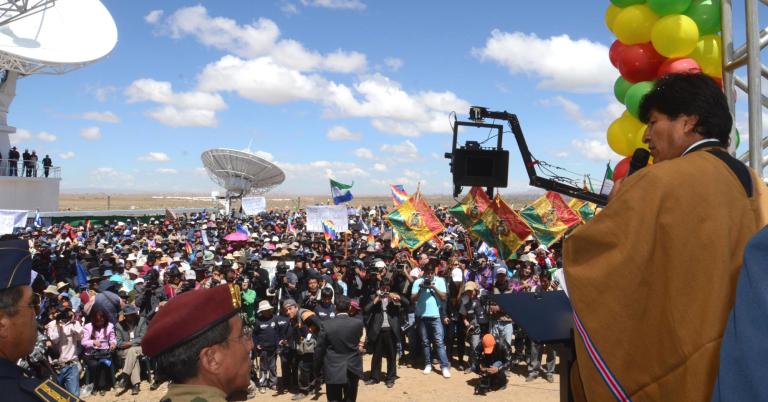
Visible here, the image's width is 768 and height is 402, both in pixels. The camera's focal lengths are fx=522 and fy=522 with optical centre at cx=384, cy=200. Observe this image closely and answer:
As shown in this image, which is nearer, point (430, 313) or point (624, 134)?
point (624, 134)

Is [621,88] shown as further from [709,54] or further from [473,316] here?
[473,316]

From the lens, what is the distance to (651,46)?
16.5 feet

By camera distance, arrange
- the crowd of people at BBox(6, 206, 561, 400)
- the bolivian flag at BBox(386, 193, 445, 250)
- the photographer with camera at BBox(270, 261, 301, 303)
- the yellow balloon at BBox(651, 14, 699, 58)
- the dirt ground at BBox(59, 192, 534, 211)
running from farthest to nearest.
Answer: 1. the dirt ground at BBox(59, 192, 534, 211)
2. the bolivian flag at BBox(386, 193, 445, 250)
3. the photographer with camera at BBox(270, 261, 301, 303)
4. the crowd of people at BBox(6, 206, 561, 400)
5. the yellow balloon at BBox(651, 14, 699, 58)

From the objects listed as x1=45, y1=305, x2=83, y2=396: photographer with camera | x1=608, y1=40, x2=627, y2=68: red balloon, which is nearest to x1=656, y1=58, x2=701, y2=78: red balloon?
x1=608, y1=40, x2=627, y2=68: red balloon

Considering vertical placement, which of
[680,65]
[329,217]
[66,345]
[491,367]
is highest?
[680,65]

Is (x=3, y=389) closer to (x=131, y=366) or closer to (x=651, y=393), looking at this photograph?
(x=651, y=393)

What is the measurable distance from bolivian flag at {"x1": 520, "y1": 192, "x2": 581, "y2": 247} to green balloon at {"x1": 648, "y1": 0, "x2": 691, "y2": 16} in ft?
31.1

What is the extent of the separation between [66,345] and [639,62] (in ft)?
29.2

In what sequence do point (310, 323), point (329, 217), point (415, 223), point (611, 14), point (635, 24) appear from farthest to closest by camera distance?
1. point (329, 217)
2. point (415, 223)
3. point (310, 323)
4. point (611, 14)
5. point (635, 24)

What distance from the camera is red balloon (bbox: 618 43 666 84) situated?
498cm

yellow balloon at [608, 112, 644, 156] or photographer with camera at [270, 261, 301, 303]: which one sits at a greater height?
yellow balloon at [608, 112, 644, 156]

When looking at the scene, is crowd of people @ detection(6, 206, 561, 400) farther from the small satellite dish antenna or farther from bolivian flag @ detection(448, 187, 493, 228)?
the small satellite dish antenna

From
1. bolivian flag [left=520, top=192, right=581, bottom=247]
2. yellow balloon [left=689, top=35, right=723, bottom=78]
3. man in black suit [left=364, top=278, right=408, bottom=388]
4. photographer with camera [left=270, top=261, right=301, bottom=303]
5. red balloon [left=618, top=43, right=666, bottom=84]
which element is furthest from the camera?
bolivian flag [left=520, top=192, right=581, bottom=247]

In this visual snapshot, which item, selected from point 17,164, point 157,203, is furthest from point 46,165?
point 157,203
